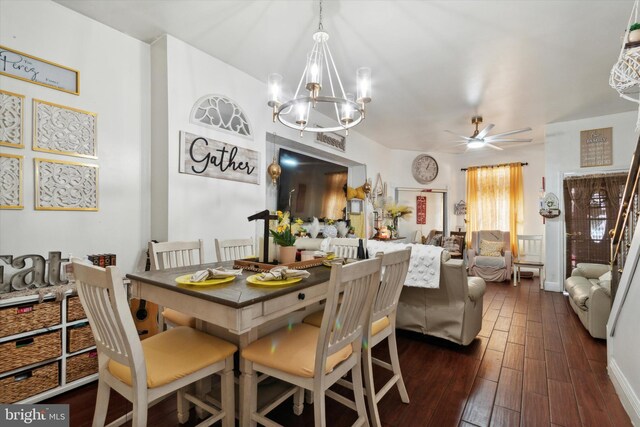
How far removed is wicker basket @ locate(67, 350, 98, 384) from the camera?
2.00 m

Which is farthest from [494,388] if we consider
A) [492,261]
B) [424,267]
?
[492,261]

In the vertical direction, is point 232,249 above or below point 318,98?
below

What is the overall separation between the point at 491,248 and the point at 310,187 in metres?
4.00

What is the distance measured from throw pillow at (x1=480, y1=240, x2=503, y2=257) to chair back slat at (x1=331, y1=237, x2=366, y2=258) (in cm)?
457

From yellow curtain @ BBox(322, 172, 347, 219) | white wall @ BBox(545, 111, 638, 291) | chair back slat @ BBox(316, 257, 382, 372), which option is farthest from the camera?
yellow curtain @ BBox(322, 172, 347, 219)

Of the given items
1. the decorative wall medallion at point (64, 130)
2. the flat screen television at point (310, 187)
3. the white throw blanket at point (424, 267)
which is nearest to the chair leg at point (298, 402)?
the white throw blanket at point (424, 267)

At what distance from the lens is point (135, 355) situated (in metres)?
1.17

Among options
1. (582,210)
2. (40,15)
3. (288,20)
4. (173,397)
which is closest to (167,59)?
(40,15)

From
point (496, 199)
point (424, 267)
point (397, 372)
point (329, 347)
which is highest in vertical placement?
point (496, 199)

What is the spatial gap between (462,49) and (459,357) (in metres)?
2.85

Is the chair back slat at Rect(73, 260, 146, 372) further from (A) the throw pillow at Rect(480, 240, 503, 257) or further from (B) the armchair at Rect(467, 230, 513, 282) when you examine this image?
(A) the throw pillow at Rect(480, 240, 503, 257)

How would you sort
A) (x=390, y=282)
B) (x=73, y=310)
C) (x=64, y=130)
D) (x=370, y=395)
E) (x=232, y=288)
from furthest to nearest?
(x=64, y=130), (x=73, y=310), (x=390, y=282), (x=370, y=395), (x=232, y=288)

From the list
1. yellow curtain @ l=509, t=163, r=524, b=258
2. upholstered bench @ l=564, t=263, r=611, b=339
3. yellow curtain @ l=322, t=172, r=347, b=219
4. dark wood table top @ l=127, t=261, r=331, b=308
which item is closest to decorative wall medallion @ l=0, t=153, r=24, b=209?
dark wood table top @ l=127, t=261, r=331, b=308

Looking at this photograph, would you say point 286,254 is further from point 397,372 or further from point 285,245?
point 397,372
